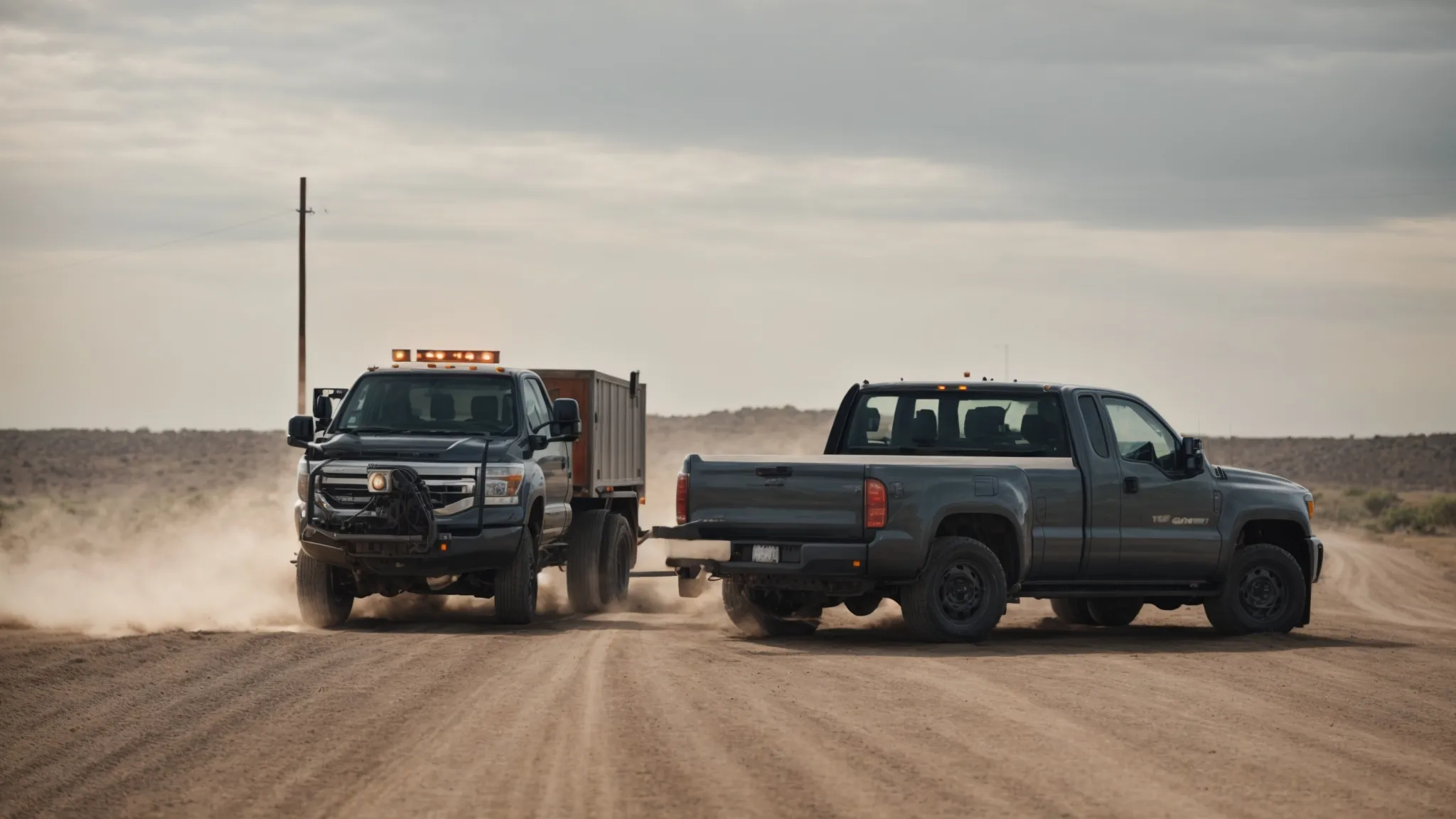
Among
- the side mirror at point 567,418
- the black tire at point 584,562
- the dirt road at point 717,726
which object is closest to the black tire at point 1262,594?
the dirt road at point 717,726

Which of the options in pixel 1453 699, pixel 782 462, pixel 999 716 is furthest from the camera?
pixel 782 462

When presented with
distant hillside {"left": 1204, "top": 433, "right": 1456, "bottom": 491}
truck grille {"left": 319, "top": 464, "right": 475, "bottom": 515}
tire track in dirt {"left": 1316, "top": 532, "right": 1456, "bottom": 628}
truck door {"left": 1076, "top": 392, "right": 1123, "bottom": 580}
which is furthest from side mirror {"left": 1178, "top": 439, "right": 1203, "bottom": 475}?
distant hillside {"left": 1204, "top": 433, "right": 1456, "bottom": 491}

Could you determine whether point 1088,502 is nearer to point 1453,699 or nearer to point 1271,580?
point 1271,580

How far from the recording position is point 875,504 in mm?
15672

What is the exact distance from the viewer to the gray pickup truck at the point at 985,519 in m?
15.8

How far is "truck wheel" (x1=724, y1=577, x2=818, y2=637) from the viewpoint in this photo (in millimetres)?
17203

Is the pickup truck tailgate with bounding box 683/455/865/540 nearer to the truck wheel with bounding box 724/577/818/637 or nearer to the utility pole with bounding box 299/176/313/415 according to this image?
the truck wheel with bounding box 724/577/818/637

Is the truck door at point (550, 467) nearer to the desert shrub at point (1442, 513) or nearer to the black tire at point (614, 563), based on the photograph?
the black tire at point (614, 563)

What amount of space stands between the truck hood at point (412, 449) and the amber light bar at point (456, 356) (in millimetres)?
2035

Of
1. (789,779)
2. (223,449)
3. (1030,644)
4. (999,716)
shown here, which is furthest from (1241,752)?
(223,449)

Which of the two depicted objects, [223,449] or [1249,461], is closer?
[223,449]

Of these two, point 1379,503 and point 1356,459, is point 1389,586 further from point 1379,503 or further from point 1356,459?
point 1356,459

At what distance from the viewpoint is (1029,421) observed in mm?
17094

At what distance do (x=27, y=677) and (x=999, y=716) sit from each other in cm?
685
